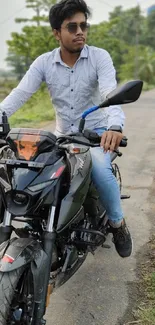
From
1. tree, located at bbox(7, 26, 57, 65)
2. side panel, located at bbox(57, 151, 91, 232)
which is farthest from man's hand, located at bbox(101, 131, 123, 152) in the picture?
tree, located at bbox(7, 26, 57, 65)

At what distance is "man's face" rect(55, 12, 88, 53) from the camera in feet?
9.73

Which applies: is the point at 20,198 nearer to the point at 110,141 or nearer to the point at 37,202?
the point at 37,202

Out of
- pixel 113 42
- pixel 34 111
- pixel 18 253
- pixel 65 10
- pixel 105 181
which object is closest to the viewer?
pixel 18 253

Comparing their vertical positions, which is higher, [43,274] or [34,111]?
[43,274]

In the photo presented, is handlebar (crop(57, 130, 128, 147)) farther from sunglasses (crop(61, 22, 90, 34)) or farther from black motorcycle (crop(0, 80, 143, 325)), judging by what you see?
sunglasses (crop(61, 22, 90, 34))

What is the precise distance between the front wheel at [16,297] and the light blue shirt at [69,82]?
144 centimetres

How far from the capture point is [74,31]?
2.97m

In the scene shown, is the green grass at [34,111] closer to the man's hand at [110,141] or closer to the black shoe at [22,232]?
the black shoe at [22,232]

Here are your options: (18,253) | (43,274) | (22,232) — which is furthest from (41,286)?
(22,232)

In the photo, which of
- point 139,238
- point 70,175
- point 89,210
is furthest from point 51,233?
point 139,238

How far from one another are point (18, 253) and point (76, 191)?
0.47m

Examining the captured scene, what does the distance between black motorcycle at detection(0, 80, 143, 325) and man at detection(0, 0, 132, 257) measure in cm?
58

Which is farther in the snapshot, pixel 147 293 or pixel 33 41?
pixel 33 41

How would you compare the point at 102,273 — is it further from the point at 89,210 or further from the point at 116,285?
the point at 89,210
